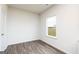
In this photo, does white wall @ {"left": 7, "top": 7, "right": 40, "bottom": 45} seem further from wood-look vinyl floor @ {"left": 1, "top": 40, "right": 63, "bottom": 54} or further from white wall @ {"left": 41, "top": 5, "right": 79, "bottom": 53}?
white wall @ {"left": 41, "top": 5, "right": 79, "bottom": 53}

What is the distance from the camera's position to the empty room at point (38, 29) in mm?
3193

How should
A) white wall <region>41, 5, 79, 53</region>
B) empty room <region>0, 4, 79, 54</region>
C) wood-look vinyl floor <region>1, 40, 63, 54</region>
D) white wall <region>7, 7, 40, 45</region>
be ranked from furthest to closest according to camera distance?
1. white wall <region>7, 7, 40, 45</region>
2. wood-look vinyl floor <region>1, 40, 63, 54</region>
3. empty room <region>0, 4, 79, 54</region>
4. white wall <region>41, 5, 79, 53</region>

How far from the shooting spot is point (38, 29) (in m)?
7.11

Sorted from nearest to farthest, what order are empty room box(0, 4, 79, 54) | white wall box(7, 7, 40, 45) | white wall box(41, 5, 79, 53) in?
1. white wall box(41, 5, 79, 53)
2. empty room box(0, 4, 79, 54)
3. white wall box(7, 7, 40, 45)

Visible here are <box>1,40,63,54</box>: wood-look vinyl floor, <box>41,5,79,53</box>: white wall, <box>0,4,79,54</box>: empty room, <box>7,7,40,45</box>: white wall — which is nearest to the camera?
<box>41,5,79,53</box>: white wall

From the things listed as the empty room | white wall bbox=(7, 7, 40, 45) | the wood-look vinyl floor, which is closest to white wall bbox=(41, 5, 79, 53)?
the empty room

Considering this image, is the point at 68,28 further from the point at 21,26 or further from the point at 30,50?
the point at 21,26

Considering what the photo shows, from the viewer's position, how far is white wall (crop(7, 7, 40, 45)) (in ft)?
17.3

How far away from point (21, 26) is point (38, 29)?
1.71 m

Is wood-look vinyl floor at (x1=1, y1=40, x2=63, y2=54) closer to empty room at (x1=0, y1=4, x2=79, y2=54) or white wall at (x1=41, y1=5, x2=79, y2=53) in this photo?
empty room at (x1=0, y1=4, x2=79, y2=54)

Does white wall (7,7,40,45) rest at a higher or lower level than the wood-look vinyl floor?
higher

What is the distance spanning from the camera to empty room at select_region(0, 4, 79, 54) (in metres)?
3.19

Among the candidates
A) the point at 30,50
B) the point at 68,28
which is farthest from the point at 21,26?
the point at 68,28

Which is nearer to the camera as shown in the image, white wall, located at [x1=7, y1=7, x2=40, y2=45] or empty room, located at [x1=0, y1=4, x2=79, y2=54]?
empty room, located at [x1=0, y1=4, x2=79, y2=54]
